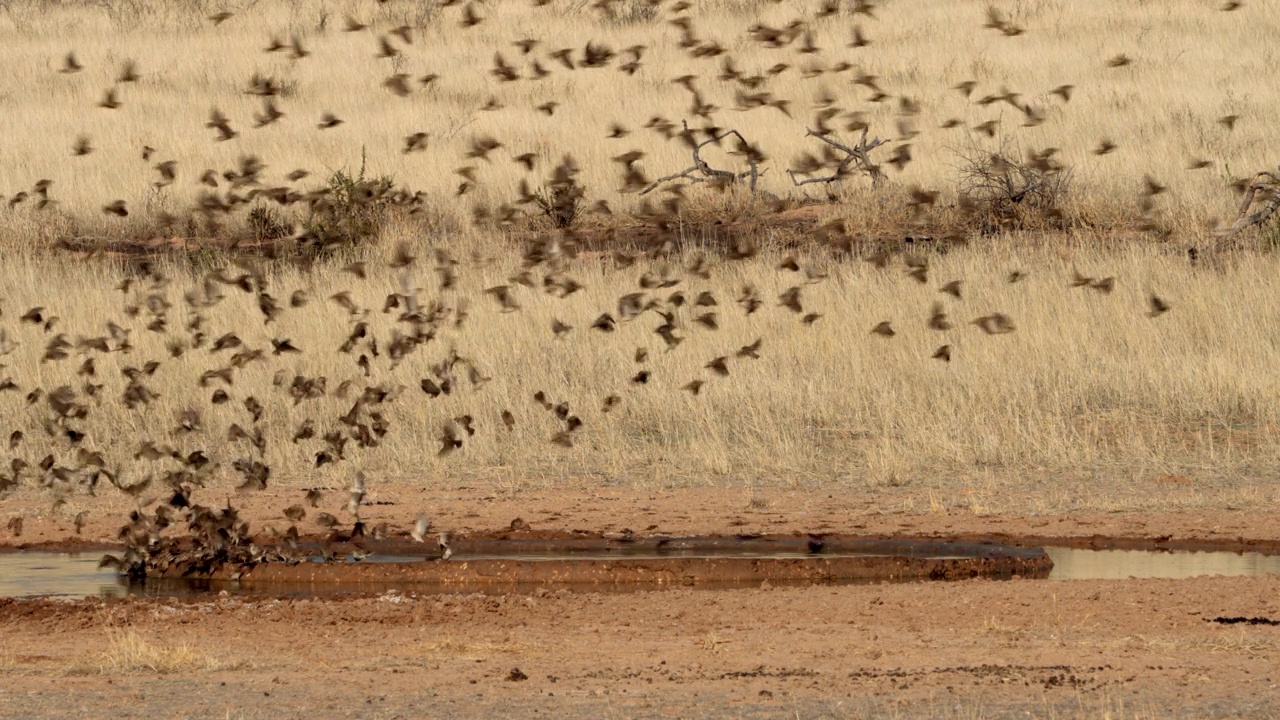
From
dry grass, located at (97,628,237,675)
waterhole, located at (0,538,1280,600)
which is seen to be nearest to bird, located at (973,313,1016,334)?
waterhole, located at (0,538,1280,600)

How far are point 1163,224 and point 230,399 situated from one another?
30.5 ft

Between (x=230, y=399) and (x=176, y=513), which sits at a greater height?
(x=230, y=399)

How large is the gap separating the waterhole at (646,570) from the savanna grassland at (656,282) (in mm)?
819

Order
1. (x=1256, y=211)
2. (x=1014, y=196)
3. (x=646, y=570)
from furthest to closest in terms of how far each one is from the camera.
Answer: (x=1014, y=196), (x=1256, y=211), (x=646, y=570)

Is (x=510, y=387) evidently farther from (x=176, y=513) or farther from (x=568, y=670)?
(x=568, y=670)

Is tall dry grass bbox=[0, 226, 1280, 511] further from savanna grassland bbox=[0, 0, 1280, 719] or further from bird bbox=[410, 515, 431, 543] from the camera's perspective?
bird bbox=[410, 515, 431, 543]

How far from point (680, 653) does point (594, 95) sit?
20.5 m

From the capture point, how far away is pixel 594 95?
1040 inches

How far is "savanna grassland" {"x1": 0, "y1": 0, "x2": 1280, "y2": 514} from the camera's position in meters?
11.2

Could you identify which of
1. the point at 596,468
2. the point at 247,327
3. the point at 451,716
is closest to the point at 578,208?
the point at 247,327

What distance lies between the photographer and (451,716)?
5426mm

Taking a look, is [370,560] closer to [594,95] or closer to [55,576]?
[55,576]

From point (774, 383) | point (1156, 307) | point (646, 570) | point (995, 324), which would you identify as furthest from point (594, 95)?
point (646, 570)

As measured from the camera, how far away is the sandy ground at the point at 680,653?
5.55 meters
